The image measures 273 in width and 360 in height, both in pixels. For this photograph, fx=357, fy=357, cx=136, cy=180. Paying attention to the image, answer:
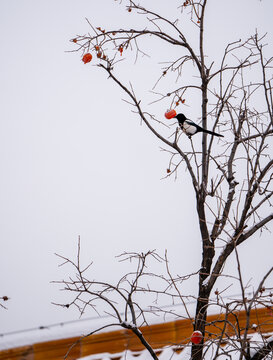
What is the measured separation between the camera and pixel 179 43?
1673 mm

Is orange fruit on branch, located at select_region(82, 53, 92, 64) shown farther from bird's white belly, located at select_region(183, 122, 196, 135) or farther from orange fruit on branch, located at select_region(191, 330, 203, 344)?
orange fruit on branch, located at select_region(191, 330, 203, 344)

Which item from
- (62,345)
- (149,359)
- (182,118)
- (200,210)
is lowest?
(149,359)

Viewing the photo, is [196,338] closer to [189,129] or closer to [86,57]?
[189,129]

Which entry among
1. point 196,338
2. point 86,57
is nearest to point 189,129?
point 86,57

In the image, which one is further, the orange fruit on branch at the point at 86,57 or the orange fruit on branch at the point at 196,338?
the orange fruit on branch at the point at 86,57

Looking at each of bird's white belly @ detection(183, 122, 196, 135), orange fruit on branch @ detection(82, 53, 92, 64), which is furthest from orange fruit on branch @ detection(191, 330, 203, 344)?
orange fruit on branch @ detection(82, 53, 92, 64)

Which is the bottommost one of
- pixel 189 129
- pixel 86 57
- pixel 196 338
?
pixel 196 338

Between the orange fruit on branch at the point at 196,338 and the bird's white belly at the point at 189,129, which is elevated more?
the bird's white belly at the point at 189,129

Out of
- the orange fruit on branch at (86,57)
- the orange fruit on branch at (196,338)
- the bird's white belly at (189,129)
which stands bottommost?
the orange fruit on branch at (196,338)

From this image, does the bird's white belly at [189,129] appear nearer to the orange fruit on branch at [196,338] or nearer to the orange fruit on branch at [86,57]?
the orange fruit on branch at [86,57]

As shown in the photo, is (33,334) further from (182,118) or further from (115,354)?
(182,118)

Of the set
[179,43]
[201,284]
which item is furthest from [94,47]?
[201,284]

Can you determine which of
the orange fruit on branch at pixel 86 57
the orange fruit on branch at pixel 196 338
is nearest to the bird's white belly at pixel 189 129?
the orange fruit on branch at pixel 86 57

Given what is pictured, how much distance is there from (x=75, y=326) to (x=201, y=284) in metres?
0.99
